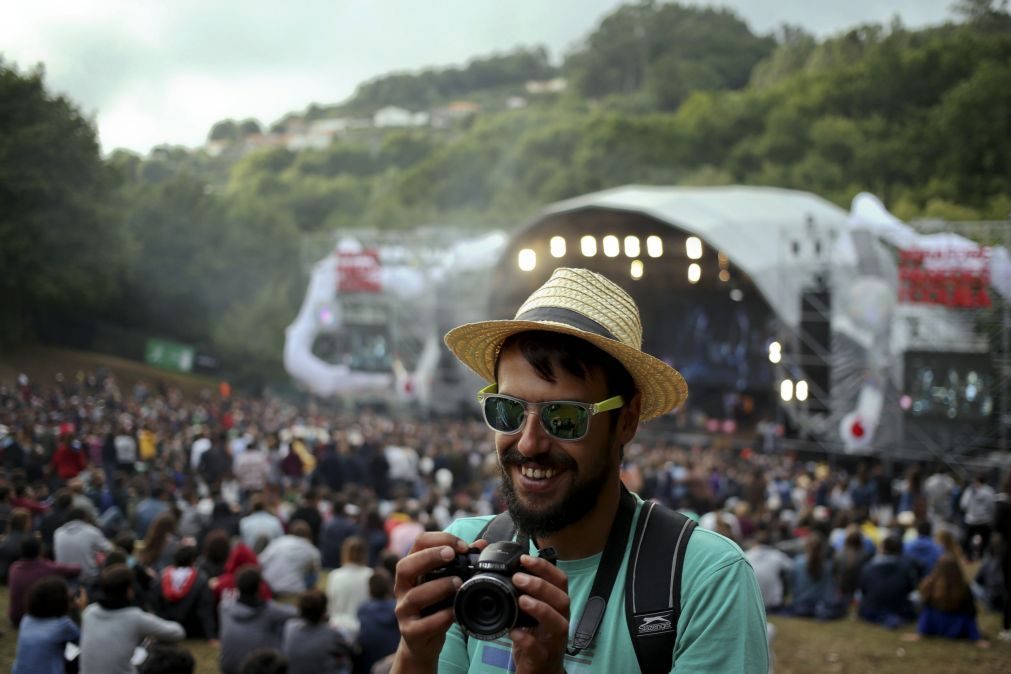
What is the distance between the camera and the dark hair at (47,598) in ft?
15.6

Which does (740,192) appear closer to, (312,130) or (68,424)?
(68,424)

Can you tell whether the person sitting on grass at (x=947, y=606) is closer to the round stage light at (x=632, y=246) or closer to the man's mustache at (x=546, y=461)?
the man's mustache at (x=546, y=461)

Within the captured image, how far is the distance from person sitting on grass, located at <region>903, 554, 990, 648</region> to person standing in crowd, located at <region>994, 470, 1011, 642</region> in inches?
10.1

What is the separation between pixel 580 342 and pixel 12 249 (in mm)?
9607

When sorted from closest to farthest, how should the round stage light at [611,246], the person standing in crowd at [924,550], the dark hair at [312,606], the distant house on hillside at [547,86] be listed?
the dark hair at [312,606] < the person standing in crowd at [924,550] < the round stage light at [611,246] < the distant house on hillside at [547,86]

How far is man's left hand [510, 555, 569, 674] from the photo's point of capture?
1.40m

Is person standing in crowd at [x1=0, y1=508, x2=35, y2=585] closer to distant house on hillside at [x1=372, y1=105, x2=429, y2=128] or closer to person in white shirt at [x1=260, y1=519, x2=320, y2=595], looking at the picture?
person in white shirt at [x1=260, y1=519, x2=320, y2=595]

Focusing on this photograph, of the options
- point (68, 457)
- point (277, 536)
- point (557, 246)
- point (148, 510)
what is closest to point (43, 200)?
point (68, 457)

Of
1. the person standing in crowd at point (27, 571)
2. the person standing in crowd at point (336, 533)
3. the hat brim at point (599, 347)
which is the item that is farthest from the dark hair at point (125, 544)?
the hat brim at point (599, 347)

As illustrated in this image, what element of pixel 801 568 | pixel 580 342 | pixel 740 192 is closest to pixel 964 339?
pixel 740 192

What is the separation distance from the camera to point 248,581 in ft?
18.9

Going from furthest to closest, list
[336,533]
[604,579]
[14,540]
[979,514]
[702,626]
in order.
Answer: [979,514]
[336,533]
[14,540]
[604,579]
[702,626]

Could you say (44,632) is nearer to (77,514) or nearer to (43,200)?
(77,514)

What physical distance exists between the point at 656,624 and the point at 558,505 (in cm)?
26
